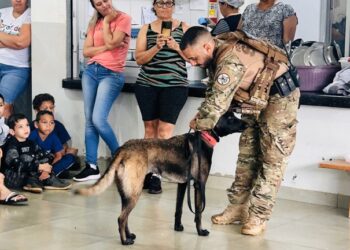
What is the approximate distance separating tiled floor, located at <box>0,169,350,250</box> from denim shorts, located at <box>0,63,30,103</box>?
1.55 metres

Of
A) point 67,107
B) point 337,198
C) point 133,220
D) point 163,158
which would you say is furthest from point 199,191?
point 67,107

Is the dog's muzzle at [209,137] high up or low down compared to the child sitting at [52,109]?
up

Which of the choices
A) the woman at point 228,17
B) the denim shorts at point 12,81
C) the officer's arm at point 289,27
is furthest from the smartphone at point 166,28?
the denim shorts at point 12,81

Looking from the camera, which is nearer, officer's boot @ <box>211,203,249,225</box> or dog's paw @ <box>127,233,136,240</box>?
dog's paw @ <box>127,233,136,240</box>

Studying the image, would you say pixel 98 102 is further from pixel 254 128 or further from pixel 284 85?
pixel 284 85

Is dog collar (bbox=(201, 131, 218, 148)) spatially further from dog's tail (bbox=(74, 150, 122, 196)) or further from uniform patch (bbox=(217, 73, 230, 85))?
dog's tail (bbox=(74, 150, 122, 196))

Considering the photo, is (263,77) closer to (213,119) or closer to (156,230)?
(213,119)

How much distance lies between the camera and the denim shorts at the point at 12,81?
26.5 feet

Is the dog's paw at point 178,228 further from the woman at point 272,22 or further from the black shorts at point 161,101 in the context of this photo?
the woman at point 272,22

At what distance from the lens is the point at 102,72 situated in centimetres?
730

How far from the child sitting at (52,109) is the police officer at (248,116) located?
7.77 ft

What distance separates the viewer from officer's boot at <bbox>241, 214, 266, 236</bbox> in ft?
18.4

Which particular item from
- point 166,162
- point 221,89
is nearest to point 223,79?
point 221,89

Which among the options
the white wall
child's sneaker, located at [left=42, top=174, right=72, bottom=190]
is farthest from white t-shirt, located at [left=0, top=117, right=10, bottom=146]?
the white wall
